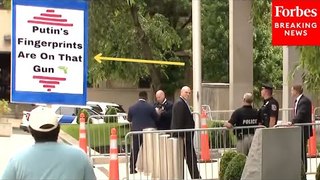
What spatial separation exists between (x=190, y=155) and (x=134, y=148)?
1.26m

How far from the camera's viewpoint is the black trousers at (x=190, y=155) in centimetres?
1265

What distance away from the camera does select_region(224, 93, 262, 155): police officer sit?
1269 cm

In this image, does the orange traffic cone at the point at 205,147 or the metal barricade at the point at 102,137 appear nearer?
the orange traffic cone at the point at 205,147

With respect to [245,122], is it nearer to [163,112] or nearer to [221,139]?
[163,112]

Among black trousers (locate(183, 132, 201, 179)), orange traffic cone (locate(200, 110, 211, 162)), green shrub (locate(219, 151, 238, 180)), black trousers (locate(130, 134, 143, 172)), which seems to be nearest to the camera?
green shrub (locate(219, 151, 238, 180))

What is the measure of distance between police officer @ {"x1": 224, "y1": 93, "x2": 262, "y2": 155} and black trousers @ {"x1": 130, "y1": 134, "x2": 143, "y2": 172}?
1.67 m

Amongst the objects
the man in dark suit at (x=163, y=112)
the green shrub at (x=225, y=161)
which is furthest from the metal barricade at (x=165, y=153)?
the man in dark suit at (x=163, y=112)

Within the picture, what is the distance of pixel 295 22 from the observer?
10.2m

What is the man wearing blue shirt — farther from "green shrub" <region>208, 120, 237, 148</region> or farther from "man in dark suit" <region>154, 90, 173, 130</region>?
"green shrub" <region>208, 120, 237, 148</region>

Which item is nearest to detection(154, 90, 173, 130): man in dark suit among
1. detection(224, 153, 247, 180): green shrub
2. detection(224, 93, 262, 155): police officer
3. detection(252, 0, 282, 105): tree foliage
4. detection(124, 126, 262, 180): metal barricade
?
detection(124, 126, 262, 180): metal barricade

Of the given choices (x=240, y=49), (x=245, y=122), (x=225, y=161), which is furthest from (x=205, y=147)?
(x=240, y=49)

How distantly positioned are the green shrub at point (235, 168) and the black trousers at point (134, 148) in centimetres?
275

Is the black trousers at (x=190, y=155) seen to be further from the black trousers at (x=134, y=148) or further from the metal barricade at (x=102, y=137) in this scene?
the metal barricade at (x=102, y=137)

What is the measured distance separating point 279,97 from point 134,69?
1301 cm
